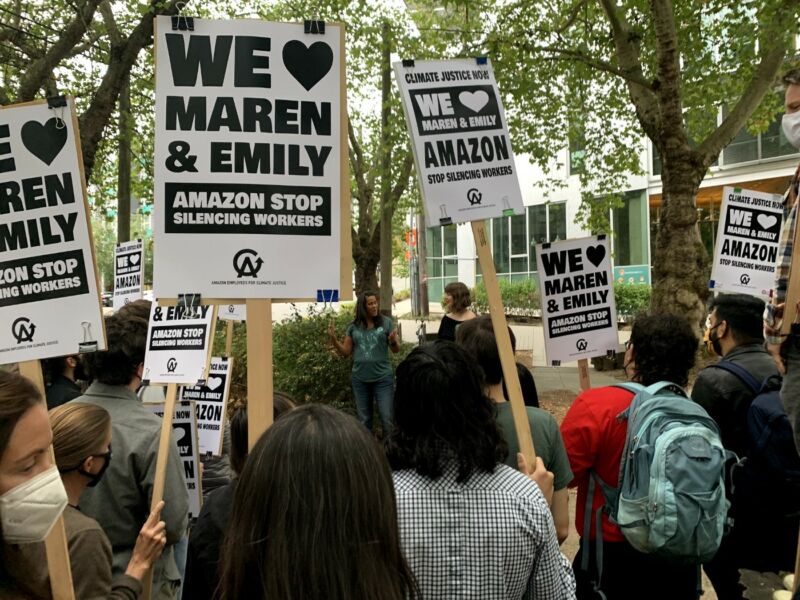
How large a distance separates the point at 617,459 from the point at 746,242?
3288 millimetres

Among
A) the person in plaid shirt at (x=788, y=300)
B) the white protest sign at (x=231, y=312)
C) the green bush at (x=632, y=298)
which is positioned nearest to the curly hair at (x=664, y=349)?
the person in plaid shirt at (x=788, y=300)

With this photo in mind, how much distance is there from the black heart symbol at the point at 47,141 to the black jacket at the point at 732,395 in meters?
3.08

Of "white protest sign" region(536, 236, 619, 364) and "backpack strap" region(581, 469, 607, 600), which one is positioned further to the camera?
"white protest sign" region(536, 236, 619, 364)

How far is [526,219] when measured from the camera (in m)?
30.2

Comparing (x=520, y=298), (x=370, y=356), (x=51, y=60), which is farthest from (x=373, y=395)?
(x=520, y=298)

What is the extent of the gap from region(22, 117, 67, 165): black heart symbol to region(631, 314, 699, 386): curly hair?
2.44 metres

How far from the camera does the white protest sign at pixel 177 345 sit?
11.4 ft

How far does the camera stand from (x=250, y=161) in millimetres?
2605

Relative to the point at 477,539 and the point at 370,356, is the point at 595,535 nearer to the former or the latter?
the point at 477,539

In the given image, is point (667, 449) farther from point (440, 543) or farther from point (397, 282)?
point (397, 282)

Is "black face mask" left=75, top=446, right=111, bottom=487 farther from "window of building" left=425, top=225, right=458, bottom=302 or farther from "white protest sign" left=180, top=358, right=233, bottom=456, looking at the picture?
"window of building" left=425, top=225, right=458, bottom=302

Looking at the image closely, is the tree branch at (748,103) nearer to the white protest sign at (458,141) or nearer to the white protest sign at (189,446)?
the white protest sign at (458,141)

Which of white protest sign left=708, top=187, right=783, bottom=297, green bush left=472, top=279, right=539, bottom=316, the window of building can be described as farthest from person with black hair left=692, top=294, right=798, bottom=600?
the window of building

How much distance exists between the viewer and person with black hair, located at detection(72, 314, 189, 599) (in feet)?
8.85
